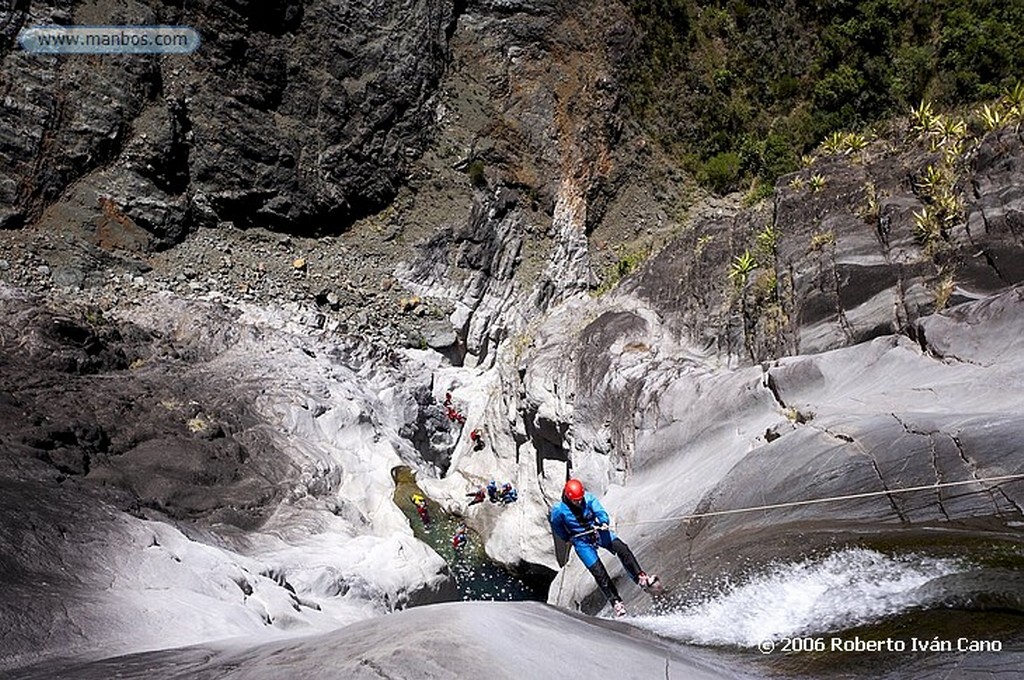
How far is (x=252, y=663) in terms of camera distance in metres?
6.08

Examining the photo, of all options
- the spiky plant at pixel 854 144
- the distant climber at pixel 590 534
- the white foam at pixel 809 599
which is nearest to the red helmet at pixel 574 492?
the distant climber at pixel 590 534

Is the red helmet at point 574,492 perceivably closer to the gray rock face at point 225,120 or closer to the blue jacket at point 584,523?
the blue jacket at point 584,523

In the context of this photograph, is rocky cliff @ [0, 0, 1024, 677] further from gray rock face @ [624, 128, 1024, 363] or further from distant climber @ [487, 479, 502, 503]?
distant climber @ [487, 479, 502, 503]

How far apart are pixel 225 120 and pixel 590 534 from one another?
27.1 metres

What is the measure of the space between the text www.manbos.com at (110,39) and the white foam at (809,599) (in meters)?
30.7

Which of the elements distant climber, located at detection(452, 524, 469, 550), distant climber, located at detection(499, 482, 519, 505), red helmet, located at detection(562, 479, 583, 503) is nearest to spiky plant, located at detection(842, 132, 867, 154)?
red helmet, located at detection(562, 479, 583, 503)

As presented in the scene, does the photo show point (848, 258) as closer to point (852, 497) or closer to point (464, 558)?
point (852, 497)

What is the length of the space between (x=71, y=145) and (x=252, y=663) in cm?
2823

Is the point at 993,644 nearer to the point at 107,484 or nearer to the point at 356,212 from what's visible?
the point at 107,484

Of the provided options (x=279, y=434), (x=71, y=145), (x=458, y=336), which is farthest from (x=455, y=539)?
(x=71, y=145)

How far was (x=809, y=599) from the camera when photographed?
746 centimetres

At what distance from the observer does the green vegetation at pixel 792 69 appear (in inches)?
1084

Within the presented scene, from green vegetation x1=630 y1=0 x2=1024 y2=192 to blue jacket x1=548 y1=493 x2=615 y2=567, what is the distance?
80.8 ft

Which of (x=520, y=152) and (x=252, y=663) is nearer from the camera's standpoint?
(x=252, y=663)
